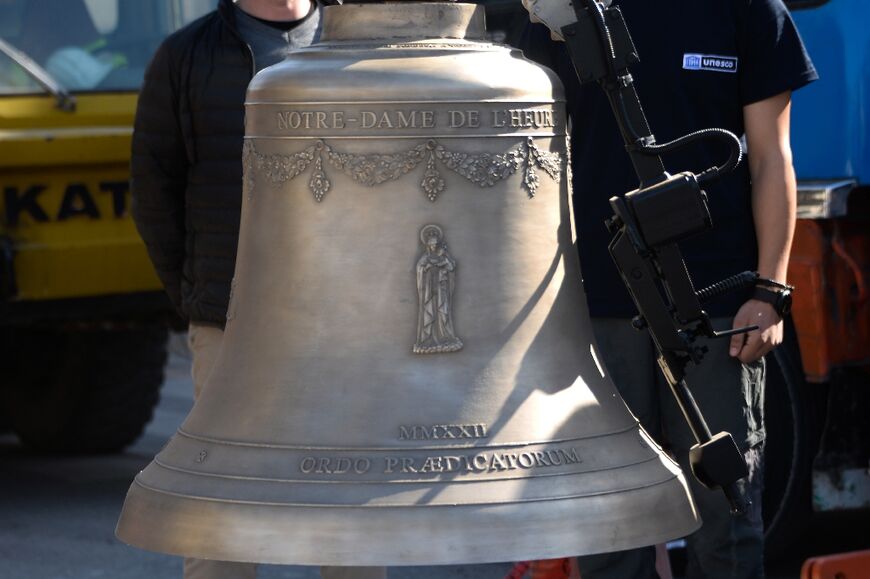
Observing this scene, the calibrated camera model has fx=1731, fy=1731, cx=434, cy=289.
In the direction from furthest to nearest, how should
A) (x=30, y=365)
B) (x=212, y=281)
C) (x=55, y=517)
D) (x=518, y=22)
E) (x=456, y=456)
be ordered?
1. (x=30, y=365)
2. (x=55, y=517)
3. (x=518, y=22)
4. (x=212, y=281)
5. (x=456, y=456)

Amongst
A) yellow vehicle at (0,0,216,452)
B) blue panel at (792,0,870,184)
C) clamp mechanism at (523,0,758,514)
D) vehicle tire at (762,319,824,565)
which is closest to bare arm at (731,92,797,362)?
clamp mechanism at (523,0,758,514)

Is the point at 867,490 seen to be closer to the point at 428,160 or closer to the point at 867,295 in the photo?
the point at 867,295

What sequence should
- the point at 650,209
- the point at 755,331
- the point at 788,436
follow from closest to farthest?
the point at 650,209 < the point at 755,331 < the point at 788,436

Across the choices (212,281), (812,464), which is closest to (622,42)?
(212,281)

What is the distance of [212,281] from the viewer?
3863mm

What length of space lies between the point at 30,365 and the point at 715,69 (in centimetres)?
509

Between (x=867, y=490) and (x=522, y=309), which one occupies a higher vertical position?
(x=522, y=309)

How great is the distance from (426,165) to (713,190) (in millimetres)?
1030

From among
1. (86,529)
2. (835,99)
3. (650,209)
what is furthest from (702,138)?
(86,529)

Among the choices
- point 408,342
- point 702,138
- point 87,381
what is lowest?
point 87,381

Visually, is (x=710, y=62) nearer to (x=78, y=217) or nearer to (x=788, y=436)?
(x=788, y=436)

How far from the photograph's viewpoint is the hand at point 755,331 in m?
3.20

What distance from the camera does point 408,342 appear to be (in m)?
2.45

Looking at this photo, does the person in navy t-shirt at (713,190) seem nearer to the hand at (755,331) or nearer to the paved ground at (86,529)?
the hand at (755,331)
